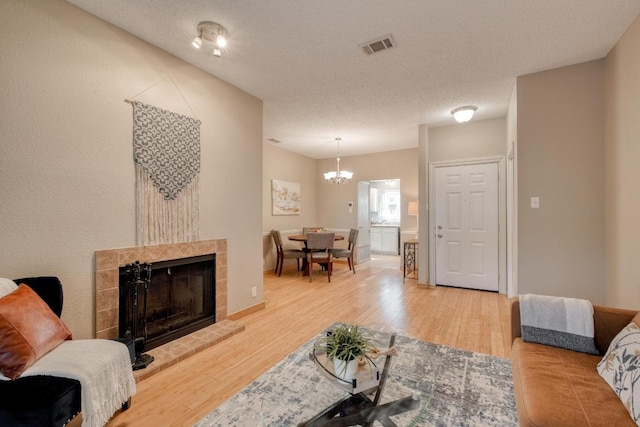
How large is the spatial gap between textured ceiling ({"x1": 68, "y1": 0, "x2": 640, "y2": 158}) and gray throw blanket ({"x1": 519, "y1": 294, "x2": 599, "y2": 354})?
2047 mm

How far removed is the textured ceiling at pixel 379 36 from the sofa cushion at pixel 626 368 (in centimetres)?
216

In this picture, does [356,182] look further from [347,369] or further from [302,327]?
[347,369]

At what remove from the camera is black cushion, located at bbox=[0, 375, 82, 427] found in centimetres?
122

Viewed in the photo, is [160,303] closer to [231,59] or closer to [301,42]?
[231,59]

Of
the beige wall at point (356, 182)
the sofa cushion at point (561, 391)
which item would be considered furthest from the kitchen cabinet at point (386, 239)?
the sofa cushion at point (561, 391)

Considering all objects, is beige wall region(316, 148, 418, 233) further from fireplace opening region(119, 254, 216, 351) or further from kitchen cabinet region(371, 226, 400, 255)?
fireplace opening region(119, 254, 216, 351)

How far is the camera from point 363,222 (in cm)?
736

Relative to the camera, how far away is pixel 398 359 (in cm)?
175

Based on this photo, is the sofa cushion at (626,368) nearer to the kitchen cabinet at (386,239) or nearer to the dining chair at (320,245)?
the dining chair at (320,245)

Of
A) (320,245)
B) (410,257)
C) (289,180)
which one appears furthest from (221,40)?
(410,257)

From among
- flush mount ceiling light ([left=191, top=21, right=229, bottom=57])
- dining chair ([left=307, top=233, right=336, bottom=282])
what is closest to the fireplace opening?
flush mount ceiling light ([left=191, top=21, right=229, bottom=57])

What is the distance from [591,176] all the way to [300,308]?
3.41 meters

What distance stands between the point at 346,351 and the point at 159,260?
1979 millimetres

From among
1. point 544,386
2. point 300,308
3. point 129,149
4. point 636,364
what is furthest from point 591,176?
point 129,149
